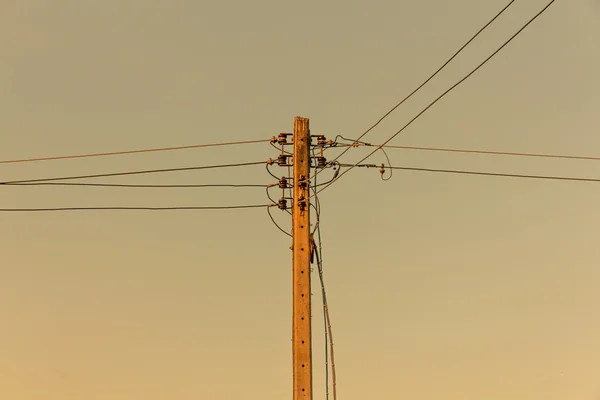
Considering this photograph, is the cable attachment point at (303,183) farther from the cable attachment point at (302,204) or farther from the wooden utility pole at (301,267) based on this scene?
the cable attachment point at (302,204)

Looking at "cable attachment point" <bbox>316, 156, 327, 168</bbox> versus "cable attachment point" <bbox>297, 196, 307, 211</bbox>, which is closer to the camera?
"cable attachment point" <bbox>297, 196, 307, 211</bbox>

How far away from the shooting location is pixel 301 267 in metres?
14.0

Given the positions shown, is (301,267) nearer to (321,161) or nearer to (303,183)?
(303,183)

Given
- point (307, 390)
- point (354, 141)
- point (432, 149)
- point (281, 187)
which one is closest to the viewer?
point (307, 390)

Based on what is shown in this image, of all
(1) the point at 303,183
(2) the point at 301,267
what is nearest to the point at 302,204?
(1) the point at 303,183

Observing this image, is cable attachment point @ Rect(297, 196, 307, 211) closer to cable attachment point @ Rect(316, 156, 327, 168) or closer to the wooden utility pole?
the wooden utility pole

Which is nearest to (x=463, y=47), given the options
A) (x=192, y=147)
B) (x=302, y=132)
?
(x=302, y=132)

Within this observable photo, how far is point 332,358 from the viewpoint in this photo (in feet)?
47.6

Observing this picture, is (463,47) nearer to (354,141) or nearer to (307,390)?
(354,141)

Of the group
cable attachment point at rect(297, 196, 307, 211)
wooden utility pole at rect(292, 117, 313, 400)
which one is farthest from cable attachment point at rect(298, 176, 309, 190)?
cable attachment point at rect(297, 196, 307, 211)

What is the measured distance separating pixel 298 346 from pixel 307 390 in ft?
2.19

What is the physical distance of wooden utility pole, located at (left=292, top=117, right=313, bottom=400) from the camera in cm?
1337

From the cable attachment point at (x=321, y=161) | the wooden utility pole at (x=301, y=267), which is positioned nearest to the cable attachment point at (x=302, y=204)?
the wooden utility pole at (x=301, y=267)

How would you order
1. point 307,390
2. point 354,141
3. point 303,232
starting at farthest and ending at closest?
point 354,141 → point 303,232 → point 307,390
